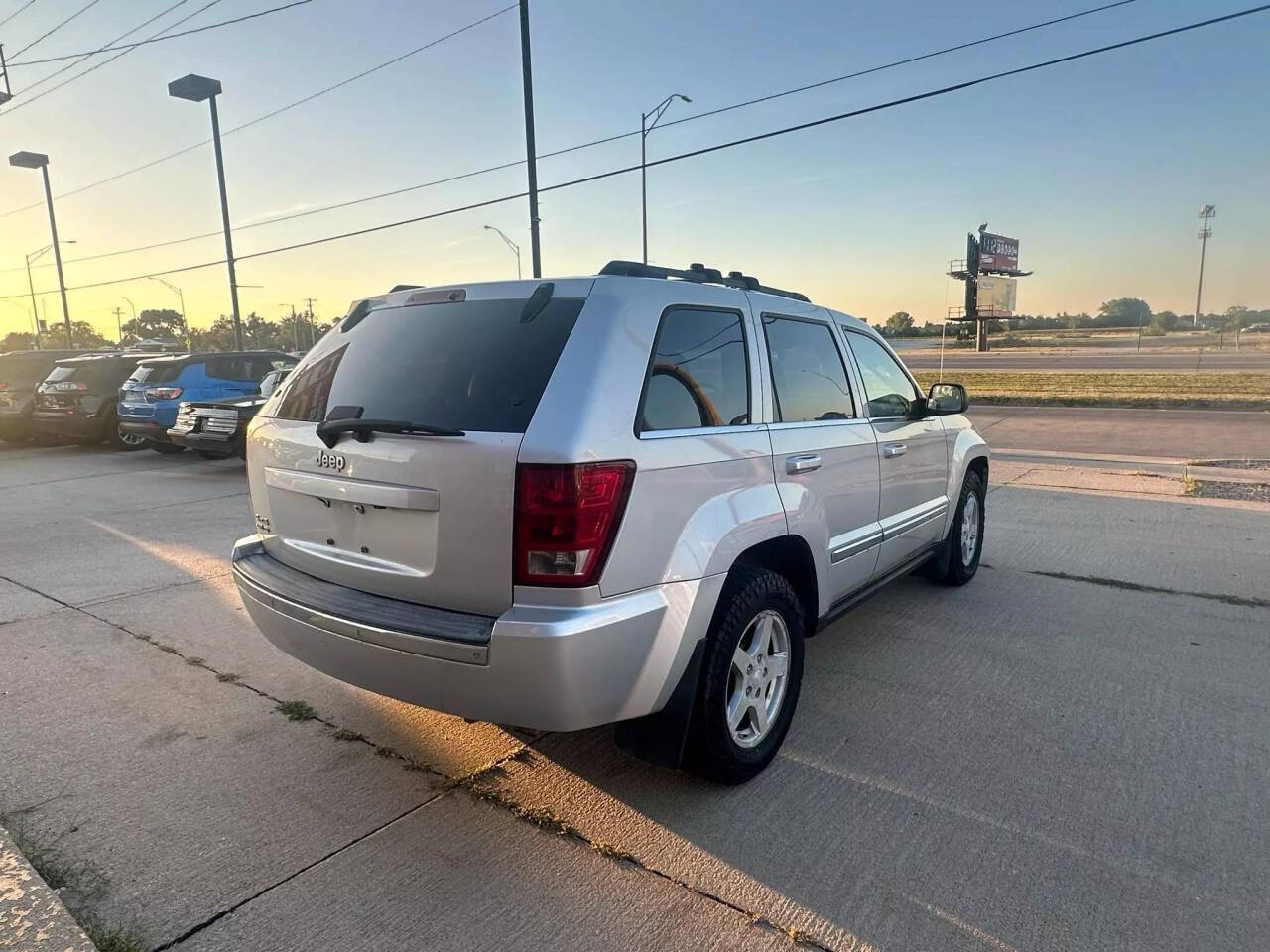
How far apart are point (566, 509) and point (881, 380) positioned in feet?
8.67

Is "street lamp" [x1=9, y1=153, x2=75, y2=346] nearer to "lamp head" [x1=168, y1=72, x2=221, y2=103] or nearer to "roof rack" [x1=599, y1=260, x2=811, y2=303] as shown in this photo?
"lamp head" [x1=168, y1=72, x2=221, y2=103]

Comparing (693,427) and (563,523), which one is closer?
(563,523)

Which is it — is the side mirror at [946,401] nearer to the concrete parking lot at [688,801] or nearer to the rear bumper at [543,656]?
the concrete parking lot at [688,801]

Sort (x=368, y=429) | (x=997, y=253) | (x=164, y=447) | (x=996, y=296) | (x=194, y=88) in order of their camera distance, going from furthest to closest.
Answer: (x=997, y=253)
(x=996, y=296)
(x=194, y=88)
(x=164, y=447)
(x=368, y=429)

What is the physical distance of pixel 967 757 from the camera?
3160 millimetres

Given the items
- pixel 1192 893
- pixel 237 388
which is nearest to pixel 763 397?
pixel 1192 893

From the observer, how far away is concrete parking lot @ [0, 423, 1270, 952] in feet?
7.53

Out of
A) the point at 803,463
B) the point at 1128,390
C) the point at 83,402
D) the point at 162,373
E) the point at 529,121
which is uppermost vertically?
the point at 529,121

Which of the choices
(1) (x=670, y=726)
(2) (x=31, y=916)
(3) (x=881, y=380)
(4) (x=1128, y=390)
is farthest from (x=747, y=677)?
(4) (x=1128, y=390)

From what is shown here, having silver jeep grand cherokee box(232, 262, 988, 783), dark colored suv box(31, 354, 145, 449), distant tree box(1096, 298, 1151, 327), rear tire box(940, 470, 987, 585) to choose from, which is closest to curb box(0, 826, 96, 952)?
silver jeep grand cherokee box(232, 262, 988, 783)

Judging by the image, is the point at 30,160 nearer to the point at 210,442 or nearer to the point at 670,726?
the point at 210,442

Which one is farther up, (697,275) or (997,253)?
(997,253)

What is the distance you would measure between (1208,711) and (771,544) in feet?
7.22

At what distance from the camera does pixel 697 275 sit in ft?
11.3
